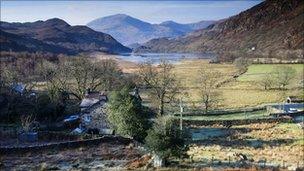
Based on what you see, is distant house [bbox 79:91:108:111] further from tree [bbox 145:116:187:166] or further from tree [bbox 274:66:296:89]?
tree [bbox 274:66:296:89]

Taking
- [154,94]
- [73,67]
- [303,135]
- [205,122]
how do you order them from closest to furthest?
[303,135], [205,122], [154,94], [73,67]

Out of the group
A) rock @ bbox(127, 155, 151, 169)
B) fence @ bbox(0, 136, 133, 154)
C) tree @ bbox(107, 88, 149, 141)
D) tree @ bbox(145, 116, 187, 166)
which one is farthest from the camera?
tree @ bbox(107, 88, 149, 141)

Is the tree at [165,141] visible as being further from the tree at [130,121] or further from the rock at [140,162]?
the tree at [130,121]

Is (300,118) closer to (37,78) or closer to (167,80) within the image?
(167,80)

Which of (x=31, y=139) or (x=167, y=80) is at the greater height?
(x=167, y=80)

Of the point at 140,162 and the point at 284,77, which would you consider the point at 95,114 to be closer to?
the point at 140,162

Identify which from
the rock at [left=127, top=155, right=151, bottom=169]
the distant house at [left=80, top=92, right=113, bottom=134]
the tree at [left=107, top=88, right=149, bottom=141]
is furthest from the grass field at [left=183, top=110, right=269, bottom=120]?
the rock at [left=127, top=155, right=151, bottom=169]

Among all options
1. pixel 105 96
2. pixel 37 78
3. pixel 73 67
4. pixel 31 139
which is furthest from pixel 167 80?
pixel 37 78

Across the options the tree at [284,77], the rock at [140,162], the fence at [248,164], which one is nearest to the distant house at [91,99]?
the rock at [140,162]
